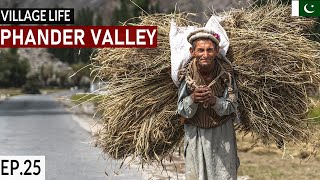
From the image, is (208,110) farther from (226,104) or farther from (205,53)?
(205,53)

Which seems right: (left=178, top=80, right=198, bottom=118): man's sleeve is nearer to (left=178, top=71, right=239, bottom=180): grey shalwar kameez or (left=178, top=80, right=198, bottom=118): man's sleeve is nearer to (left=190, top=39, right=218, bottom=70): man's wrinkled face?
(left=178, top=71, right=239, bottom=180): grey shalwar kameez

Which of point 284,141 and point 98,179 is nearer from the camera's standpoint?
point 284,141

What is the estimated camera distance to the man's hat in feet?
16.5

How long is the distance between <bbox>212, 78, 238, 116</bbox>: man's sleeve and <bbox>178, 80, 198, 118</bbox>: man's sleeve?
157mm

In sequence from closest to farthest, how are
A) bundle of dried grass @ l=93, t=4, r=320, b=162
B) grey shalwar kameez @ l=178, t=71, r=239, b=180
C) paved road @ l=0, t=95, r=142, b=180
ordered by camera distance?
1. grey shalwar kameez @ l=178, t=71, r=239, b=180
2. bundle of dried grass @ l=93, t=4, r=320, b=162
3. paved road @ l=0, t=95, r=142, b=180

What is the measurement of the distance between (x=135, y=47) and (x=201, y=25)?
57cm

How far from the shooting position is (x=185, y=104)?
5.06 m

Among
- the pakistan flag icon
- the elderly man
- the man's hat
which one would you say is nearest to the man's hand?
the elderly man

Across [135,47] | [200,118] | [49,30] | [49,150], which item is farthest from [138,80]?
[49,150]

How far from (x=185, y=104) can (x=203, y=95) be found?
0.57ft

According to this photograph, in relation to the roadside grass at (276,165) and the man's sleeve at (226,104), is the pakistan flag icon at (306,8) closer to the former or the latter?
the man's sleeve at (226,104)

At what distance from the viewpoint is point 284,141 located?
18.1ft

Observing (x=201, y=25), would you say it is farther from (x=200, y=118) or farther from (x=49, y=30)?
(x=49, y=30)

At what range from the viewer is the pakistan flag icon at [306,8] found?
6258 millimetres
